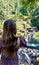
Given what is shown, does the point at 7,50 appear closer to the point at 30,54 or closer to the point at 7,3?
the point at 30,54

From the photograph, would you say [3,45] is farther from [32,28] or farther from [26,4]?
[32,28]

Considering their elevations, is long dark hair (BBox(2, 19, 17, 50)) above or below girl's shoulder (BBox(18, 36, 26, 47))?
above

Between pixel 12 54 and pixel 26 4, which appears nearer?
pixel 12 54

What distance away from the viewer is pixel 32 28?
5633 millimetres

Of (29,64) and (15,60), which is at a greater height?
(15,60)

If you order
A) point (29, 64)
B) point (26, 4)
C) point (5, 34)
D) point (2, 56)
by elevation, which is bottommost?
point (29, 64)

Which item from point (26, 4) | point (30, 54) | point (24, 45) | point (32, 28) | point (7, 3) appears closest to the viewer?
point (24, 45)

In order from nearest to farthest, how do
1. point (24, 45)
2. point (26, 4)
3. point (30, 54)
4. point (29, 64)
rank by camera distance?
point (24, 45) → point (26, 4) → point (29, 64) → point (30, 54)

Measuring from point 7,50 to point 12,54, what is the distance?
0.12 ft

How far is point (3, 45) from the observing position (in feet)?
3.53

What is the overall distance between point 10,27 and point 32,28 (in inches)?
181

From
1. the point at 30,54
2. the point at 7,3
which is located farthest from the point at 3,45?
the point at 7,3

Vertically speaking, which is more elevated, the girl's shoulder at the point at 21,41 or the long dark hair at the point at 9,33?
the long dark hair at the point at 9,33

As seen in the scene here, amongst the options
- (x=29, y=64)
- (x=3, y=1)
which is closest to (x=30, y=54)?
(x=29, y=64)
